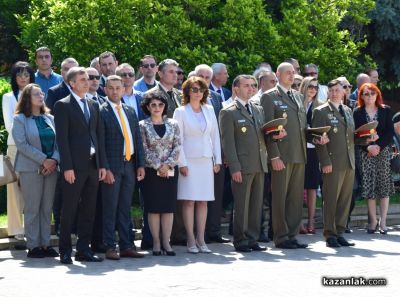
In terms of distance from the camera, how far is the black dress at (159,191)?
1159cm

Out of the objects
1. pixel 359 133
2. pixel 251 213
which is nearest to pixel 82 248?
pixel 251 213

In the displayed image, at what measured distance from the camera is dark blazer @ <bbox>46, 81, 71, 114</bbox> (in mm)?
11859

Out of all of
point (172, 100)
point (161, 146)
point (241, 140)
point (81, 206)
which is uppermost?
point (172, 100)

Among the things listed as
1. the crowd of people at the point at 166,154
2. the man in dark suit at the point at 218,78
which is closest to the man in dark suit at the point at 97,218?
the crowd of people at the point at 166,154

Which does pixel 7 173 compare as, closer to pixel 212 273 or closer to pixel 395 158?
pixel 212 273

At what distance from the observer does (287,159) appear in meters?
12.3

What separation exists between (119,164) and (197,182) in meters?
1.16

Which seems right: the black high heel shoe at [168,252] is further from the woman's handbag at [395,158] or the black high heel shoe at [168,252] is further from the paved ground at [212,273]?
the woman's handbag at [395,158]

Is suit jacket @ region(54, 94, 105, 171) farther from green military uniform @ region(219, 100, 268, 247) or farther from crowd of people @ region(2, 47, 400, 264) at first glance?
green military uniform @ region(219, 100, 268, 247)

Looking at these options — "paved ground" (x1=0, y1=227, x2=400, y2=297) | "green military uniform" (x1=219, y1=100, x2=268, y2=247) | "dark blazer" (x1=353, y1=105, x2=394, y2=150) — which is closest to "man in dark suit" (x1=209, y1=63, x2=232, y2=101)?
"green military uniform" (x1=219, y1=100, x2=268, y2=247)

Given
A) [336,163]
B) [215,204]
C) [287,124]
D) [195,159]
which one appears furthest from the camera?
[215,204]

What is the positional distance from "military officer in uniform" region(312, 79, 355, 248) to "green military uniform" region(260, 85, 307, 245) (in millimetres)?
335

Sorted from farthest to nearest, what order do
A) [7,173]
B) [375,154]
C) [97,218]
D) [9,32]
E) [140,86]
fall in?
1. [9,32]
2. [375,154]
3. [140,86]
4. [97,218]
5. [7,173]

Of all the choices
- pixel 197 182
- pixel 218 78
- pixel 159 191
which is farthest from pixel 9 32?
pixel 159 191
